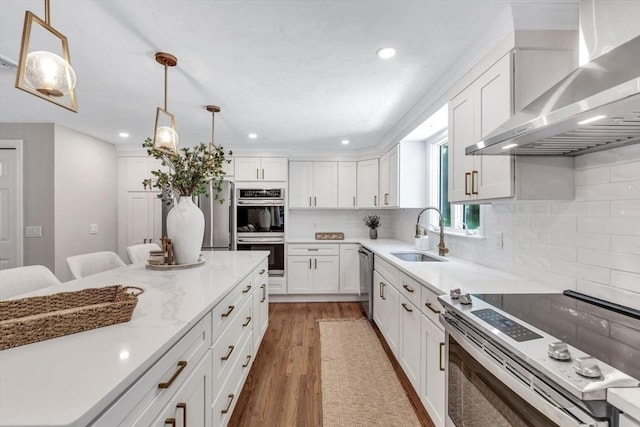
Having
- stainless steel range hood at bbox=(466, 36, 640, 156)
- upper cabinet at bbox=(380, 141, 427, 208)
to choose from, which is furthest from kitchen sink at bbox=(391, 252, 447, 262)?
stainless steel range hood at bbox=(466, 36, 640, 156)

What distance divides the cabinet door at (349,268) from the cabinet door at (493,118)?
2.78 m

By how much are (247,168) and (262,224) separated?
0.91 metres

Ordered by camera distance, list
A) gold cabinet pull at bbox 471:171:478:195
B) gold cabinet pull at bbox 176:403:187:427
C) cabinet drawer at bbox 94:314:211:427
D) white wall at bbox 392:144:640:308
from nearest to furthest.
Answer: cabinet drawer at bbox 94:314:211:427 → gold cabinet pull at bbox 176:403:187:427 → white wall at bbox 392:144:640:308 → gold cabinet pull at bbox 471:171:478:195

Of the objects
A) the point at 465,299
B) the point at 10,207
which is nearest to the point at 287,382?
the point at 465,299

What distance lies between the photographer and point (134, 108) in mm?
3000

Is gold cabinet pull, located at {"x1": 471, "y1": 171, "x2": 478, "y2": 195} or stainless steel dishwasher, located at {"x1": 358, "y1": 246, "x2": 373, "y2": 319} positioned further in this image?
stainless steel dishwasher, located at {"x1": 358, "y1": 246, "x2": 373, "y2": 319}

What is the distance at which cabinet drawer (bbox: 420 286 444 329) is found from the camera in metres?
1.67

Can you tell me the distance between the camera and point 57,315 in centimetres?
93

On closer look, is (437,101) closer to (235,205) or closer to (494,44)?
(494,44)

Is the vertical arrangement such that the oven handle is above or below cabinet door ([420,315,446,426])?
above

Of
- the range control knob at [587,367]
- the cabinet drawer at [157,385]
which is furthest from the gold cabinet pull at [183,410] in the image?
the range control knob at [587,367]

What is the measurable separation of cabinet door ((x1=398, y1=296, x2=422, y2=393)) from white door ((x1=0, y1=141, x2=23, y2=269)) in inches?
172

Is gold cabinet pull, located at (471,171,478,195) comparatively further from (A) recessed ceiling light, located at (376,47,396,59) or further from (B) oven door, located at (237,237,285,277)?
(B) oven door, located at (237,237,285,277)

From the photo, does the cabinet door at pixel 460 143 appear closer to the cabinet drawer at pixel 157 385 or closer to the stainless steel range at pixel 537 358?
the stainless steel range at pixel 537 358
